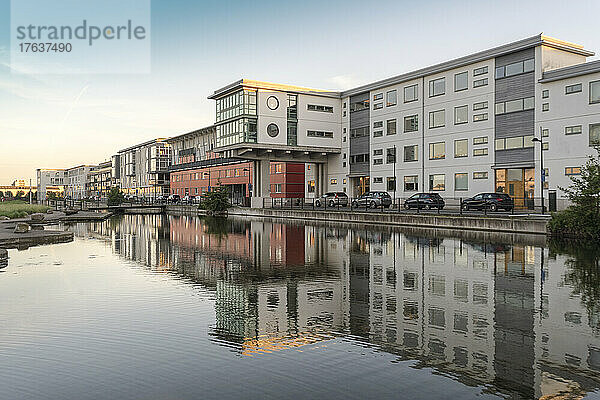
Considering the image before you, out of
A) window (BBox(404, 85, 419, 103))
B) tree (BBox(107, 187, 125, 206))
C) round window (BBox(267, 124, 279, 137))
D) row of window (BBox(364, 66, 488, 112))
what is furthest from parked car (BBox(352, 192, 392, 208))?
tree (BBox(107, 187, 125, 206))

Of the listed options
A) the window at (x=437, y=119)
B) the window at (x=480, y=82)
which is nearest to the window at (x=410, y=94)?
the window at (x=437, y=119)

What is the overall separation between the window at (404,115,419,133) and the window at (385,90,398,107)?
9.86 feet

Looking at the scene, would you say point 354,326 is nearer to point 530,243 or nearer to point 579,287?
point 579,287

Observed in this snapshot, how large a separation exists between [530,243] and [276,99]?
4632cm

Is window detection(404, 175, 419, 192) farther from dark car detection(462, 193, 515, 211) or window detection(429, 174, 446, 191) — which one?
dark car detection(462, 193, 515, 211)

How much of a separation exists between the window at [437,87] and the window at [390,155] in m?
8.44

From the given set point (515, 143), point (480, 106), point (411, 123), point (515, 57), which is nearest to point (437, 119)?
point (411, 123)

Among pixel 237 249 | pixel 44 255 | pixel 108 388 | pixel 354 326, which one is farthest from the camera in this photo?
pixel 237 249

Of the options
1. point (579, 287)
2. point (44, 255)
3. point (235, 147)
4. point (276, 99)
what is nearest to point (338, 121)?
point (276, 99)

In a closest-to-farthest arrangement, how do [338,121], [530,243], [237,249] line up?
1. [237,249]
2. [530,243]
3. [338,121]

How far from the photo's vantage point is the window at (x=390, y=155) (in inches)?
2502

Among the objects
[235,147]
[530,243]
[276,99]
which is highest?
[276,99]

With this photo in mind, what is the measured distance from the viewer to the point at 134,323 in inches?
413

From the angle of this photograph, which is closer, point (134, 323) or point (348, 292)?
point (134, 323)
